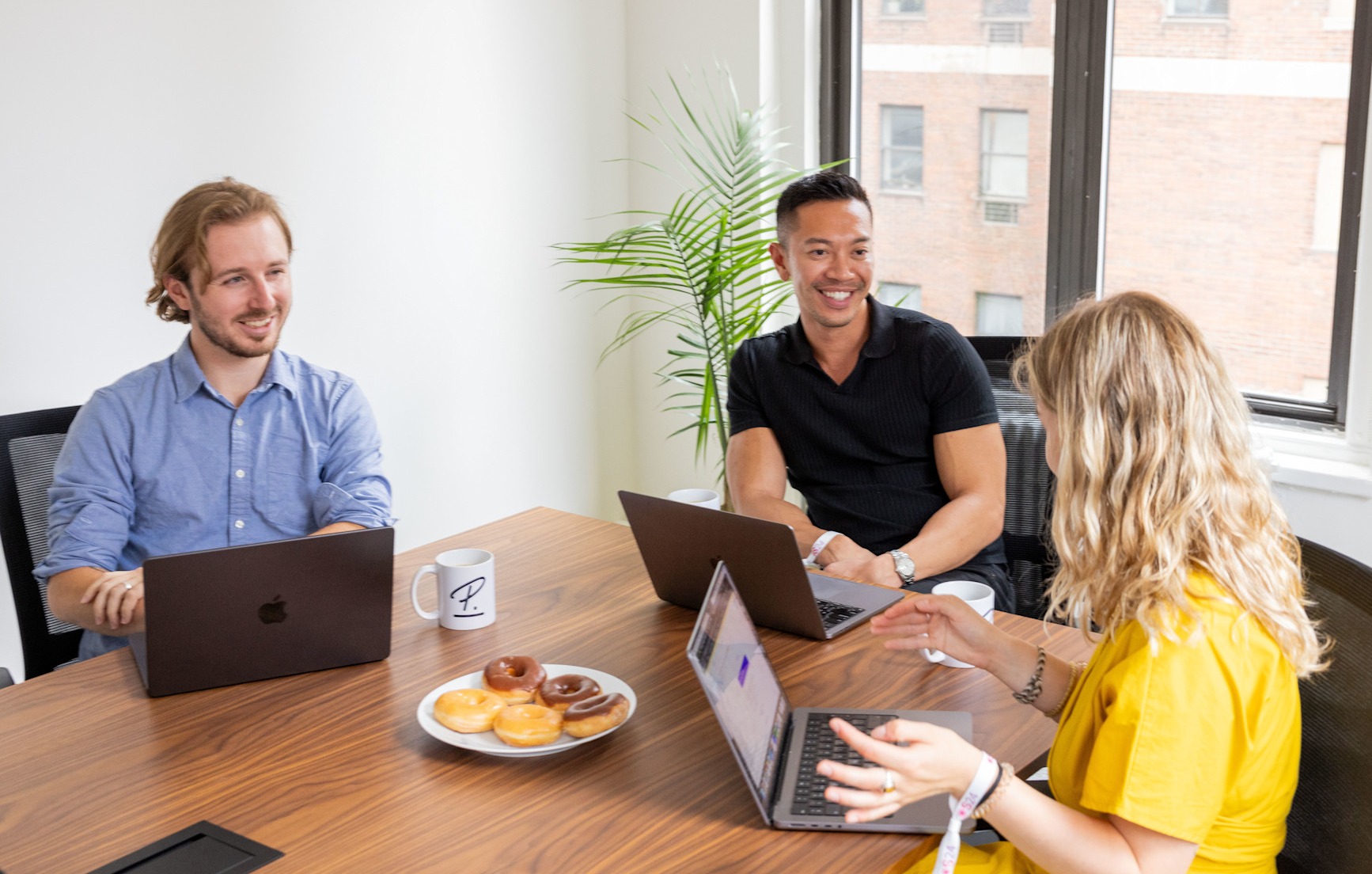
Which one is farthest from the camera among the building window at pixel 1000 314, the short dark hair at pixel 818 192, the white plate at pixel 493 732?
the building window at pixel 1000 314

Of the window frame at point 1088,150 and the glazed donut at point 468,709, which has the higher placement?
the window frame at point 1088,150

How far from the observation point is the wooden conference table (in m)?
1.18

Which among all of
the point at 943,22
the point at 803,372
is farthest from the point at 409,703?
the point at 943,22

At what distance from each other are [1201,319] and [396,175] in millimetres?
2120

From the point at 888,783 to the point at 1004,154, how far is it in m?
2.63

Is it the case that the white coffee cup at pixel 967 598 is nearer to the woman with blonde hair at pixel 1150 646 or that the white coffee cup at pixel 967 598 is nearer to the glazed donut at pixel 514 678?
the woman with blonde hair at pixel 1150 646

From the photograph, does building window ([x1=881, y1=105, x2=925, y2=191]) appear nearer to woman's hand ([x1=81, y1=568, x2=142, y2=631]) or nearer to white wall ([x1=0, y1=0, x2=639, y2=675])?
white wall ([x1=0, y1=0, x2=639, y2=675])

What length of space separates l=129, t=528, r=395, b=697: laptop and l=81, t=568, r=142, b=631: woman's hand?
11cm

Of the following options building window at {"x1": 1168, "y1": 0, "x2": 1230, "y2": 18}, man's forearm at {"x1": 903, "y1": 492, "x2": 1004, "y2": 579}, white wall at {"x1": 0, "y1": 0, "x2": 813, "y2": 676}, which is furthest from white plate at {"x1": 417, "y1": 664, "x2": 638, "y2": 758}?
building window at {"x1": 1168, "y1": 0, "x2": 1230, "y2": 18}

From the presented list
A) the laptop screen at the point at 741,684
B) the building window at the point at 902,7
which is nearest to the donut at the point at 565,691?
the laptop screen at the point at 741,684

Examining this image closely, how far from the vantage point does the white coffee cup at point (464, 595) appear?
1706mm

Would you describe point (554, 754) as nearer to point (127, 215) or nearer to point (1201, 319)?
point (127, 215)

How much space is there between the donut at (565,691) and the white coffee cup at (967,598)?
1.45 ft

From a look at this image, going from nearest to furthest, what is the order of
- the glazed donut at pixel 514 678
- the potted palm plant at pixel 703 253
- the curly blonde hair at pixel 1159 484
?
1. the curly blonde hair at pixel 1159 484
2. the glazed donut at pixel 514 678
3. the potted palm plant at pixel 703 253
